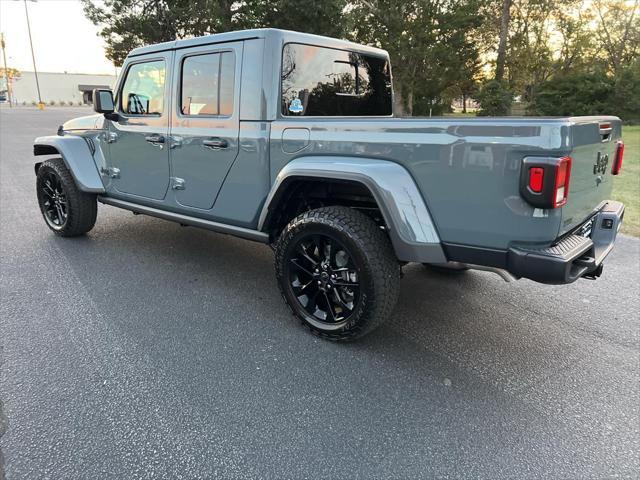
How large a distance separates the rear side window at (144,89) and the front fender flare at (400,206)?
82.7 inches

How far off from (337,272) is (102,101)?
110 inches

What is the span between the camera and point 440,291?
385 centimetres

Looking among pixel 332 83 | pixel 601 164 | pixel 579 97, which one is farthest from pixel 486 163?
pixel 579 97

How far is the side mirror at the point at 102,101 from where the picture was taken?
412 centimetres

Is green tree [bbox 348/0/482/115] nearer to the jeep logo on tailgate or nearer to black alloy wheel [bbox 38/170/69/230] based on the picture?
black alloy wheel [bbox 38/170/69/230]

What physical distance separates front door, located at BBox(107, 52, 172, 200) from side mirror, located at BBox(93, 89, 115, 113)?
0.43ft

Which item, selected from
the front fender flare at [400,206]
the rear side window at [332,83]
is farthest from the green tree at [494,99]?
the front fender flare at [400,206]

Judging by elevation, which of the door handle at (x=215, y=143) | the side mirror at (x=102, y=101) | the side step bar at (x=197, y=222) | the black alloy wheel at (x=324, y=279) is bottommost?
the black alloy wheel at (x=324, y=279)

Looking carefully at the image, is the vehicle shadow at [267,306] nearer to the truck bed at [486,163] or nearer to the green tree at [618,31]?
the truck bed at [486,163]

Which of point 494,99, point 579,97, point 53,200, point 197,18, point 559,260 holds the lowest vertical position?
point 53,200

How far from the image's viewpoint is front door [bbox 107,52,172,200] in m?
3.86

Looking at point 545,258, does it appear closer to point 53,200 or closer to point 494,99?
point 53,200

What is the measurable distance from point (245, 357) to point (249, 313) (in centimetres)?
62

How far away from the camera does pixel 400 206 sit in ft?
8.20
